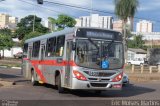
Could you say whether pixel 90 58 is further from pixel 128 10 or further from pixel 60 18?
pixel 60 18

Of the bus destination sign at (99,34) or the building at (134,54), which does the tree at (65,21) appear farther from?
the bus destination sign at (99,34)

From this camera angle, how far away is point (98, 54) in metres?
17.8

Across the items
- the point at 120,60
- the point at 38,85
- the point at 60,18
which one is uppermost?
the point at 60,18

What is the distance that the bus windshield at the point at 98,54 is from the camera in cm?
1762

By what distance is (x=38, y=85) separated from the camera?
2486 cm

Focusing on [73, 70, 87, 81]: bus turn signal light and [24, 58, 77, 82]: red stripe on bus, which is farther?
[24, 58, 77, 82]: red stripe on bus

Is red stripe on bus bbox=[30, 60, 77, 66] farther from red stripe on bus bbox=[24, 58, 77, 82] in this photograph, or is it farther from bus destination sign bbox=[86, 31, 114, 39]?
bus destination sign bbox=[86, 31, 114, 39]

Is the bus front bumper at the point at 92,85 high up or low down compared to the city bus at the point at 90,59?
down

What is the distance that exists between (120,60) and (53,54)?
3941mm

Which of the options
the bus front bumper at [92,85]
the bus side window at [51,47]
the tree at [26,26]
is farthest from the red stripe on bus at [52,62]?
the tree at [26,26]

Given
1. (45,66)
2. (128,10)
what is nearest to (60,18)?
(128,10)

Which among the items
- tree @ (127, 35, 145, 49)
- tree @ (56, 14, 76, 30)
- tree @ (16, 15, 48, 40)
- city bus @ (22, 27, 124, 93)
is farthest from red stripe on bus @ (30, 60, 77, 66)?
tree @ (127, 35, 145, 49)

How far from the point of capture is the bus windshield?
17.6 meters

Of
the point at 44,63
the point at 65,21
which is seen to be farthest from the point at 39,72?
the point at 65,21
